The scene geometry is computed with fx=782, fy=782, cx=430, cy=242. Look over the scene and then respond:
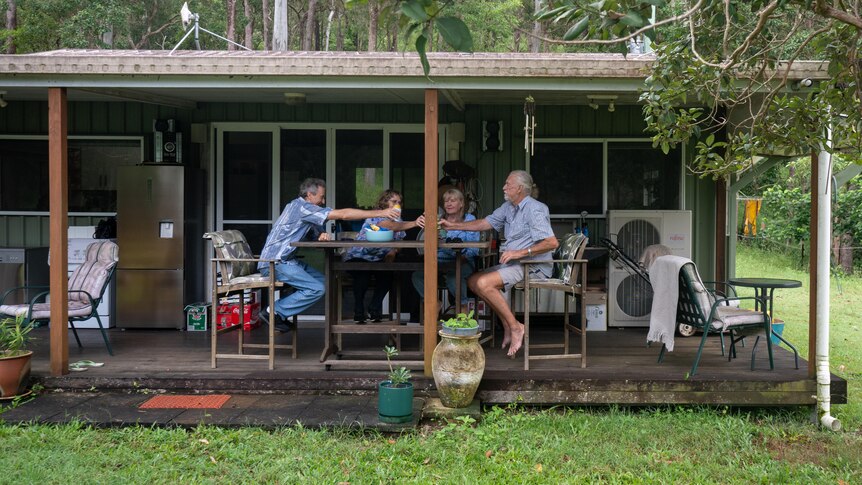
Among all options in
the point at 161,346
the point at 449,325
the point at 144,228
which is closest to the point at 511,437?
the point at 449,325

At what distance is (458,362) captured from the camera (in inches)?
179

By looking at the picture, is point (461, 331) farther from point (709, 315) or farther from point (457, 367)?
point (709, 315)

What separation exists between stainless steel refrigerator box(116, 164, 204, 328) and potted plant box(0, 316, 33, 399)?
76.7 inches

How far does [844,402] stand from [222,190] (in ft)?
17.3

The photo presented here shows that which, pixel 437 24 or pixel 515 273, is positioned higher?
pixel 437 24

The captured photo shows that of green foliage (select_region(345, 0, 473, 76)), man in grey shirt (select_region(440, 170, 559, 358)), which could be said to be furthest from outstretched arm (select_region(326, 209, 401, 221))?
green foliage (select_region(345, 0, 473, 76))

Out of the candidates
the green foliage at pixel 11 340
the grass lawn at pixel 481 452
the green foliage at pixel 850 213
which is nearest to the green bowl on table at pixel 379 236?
the grass lawn at pixel 481 452

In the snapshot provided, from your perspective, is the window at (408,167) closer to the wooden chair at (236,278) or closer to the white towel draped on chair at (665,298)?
the wooden chair at (236,278)

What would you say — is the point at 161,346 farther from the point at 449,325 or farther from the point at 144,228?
the point at 449,325

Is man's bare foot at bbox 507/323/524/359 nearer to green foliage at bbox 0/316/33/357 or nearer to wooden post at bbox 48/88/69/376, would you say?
wooden post at bbox 48/88/69/376

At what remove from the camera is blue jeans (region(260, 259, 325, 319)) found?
5.29 metres

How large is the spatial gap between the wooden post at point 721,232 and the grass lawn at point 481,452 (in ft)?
7.83

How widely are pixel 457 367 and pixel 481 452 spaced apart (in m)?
0.61

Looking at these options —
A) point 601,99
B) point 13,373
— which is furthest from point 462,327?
point 601,99
